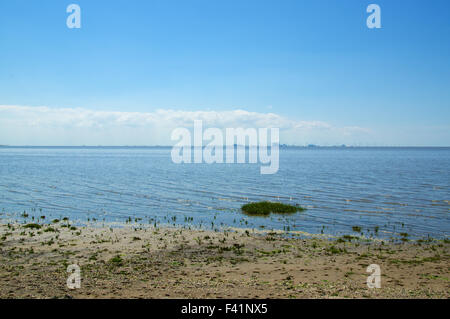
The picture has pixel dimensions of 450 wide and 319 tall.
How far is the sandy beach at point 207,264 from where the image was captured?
14.2m

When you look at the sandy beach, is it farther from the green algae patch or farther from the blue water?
the green algae patch

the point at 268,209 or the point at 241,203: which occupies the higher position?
the point at 268,209

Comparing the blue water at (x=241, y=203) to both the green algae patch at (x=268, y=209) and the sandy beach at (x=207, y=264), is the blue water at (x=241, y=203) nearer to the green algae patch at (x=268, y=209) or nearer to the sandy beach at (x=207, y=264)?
the green algae patch at (x=268, y=209)

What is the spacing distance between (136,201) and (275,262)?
90.3ft

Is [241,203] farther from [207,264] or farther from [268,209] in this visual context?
[207,264]

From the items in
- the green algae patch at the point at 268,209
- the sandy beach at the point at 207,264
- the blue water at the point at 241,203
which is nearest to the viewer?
the sandy beach at the point at 207,264

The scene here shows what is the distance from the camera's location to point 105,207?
127ft

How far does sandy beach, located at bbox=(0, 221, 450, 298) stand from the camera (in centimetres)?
1416

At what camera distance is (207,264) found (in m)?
18.6

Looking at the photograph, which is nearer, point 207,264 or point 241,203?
point 207,264

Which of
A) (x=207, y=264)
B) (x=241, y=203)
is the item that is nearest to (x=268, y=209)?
(x=241, y=203)

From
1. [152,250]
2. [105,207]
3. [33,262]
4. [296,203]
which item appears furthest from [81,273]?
[296,203]

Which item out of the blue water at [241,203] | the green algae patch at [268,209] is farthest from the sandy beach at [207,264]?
the green algae patch at [268,209]
